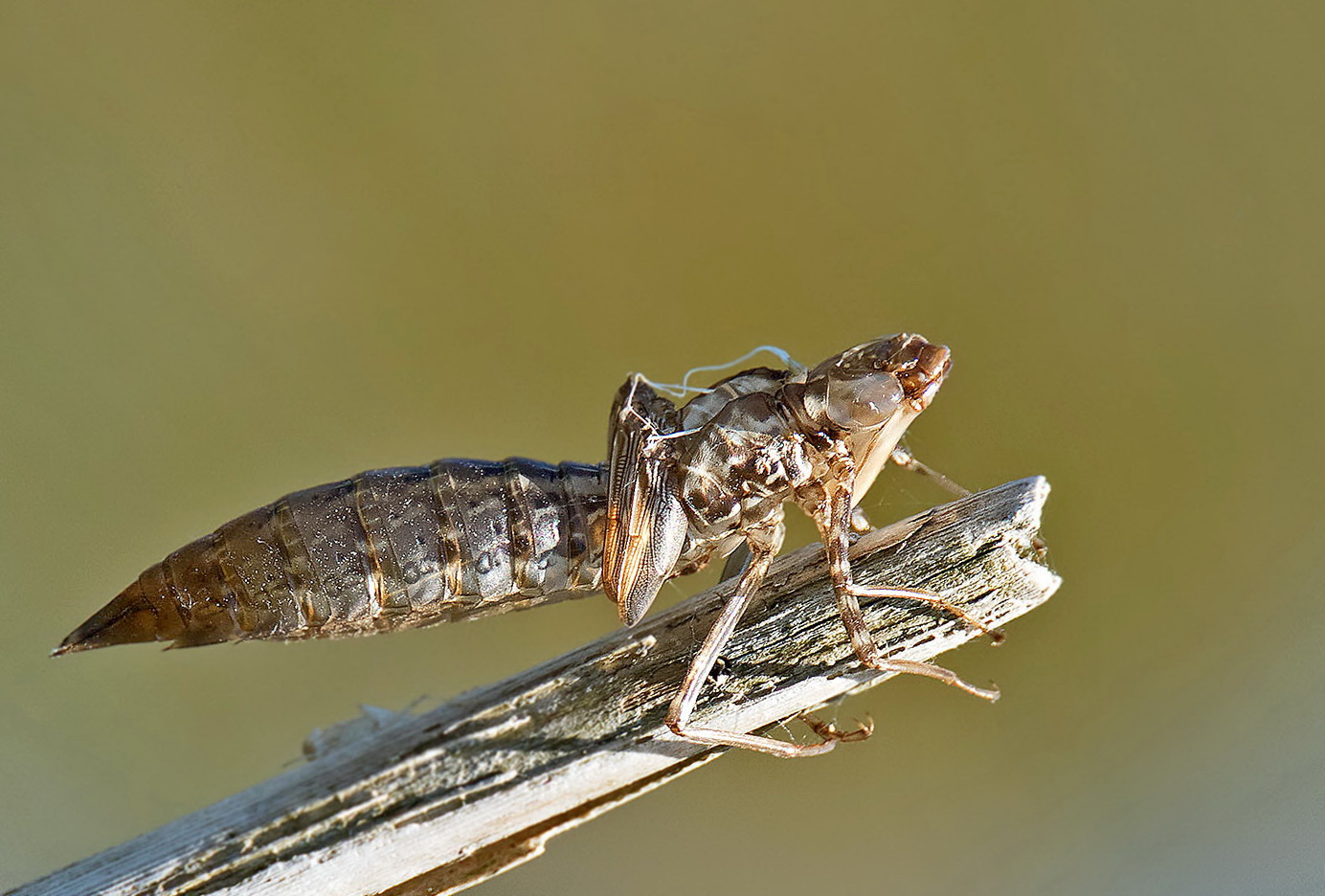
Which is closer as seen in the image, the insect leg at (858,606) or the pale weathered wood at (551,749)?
the pale weathered wood at (551,749)

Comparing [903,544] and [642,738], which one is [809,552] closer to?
[903,544]

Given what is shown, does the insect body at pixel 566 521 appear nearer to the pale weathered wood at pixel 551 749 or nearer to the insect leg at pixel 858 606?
the insect leg at pixel 858 606

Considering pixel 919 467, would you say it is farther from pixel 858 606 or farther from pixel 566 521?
pixel 566 521

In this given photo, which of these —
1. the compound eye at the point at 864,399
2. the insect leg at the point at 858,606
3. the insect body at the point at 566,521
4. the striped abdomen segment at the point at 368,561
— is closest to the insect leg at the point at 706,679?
the insect body at the point at 566,521

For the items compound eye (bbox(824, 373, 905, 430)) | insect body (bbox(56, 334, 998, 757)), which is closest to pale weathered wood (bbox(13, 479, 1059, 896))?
insect body (bbox(56, 334, 998, 757))

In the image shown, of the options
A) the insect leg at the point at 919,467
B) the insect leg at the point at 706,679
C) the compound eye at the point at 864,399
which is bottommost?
the insect leg at the point at 706,679

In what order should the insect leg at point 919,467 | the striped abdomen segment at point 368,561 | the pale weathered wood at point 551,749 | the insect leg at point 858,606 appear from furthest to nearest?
the insect leg at point 919,467
the striped abdomen segment at point 368,561
the insect leg at point 858,606
the pale weathered wood at point 551,749

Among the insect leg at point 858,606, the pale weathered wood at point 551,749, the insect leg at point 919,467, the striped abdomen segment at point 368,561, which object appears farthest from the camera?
the insect leg at point 919,467
